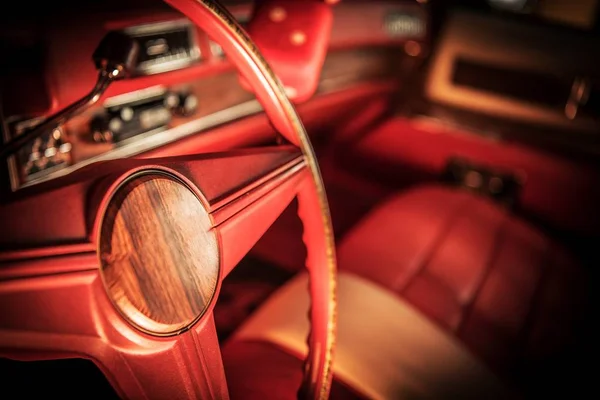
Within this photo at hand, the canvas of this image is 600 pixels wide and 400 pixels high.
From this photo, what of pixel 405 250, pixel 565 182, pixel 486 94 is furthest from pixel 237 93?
pixel 565 182

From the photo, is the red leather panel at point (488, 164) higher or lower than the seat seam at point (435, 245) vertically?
lower

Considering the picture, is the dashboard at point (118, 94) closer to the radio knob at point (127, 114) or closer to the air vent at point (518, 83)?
the radio knob at point (127, 114)

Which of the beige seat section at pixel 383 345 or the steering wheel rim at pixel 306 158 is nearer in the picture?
the steering wheel rim at pixel 306 158

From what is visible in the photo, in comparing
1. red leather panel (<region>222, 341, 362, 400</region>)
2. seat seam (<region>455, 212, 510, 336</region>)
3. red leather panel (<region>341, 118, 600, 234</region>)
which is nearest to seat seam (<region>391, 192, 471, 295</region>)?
seat seam (<region>455, 212, 510, 336</region>)

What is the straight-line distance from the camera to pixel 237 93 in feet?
3.96

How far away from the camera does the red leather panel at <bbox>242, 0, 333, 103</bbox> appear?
3.16 feet

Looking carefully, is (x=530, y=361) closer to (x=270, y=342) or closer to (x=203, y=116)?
(x=270, y=342)

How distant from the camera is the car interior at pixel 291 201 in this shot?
0.47m

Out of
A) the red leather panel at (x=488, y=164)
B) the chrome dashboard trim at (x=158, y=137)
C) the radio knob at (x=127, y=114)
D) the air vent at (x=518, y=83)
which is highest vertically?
the radio knob at (x=127, y=114)

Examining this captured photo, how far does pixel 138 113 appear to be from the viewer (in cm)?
87

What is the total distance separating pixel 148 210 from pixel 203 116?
64 centimetres

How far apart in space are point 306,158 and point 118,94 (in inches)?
15.6

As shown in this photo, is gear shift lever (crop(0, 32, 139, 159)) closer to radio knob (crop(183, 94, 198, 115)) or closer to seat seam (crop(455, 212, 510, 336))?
radio knob (crop(183, 94, 198, 115))

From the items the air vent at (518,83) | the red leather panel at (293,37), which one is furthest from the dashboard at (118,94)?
the air vent at (518,83)
